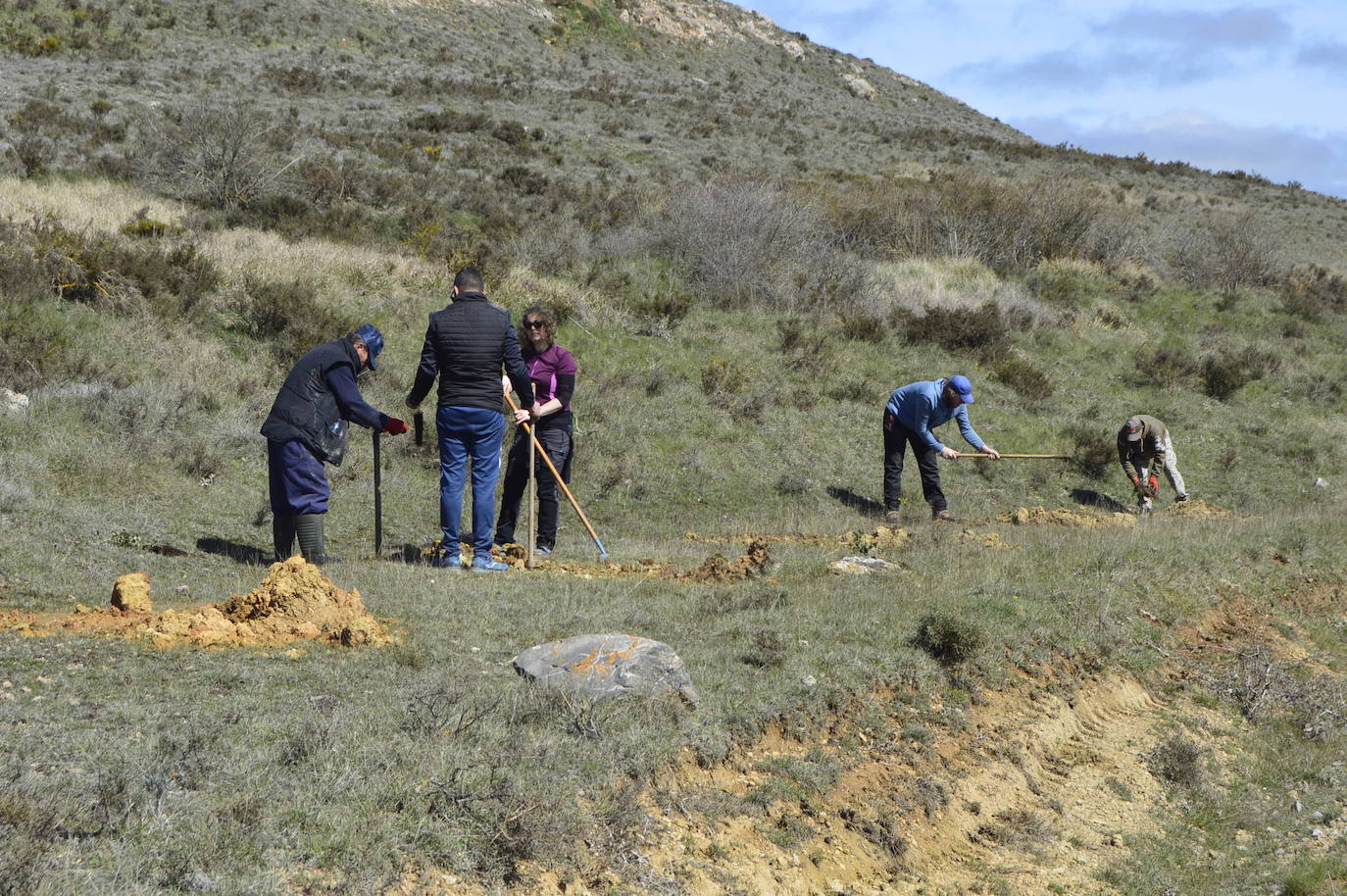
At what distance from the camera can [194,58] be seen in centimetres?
3198

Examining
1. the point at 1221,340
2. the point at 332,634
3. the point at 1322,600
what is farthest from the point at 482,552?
the point at 1221,340

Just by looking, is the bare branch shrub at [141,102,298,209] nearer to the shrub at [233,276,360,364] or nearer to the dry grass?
the dry grass

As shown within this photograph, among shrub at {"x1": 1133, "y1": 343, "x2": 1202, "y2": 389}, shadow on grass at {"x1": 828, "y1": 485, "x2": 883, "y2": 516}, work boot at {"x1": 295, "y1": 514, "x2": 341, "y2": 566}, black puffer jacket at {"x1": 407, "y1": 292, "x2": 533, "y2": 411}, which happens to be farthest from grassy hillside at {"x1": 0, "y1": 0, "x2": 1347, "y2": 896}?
black puffer jacket at {"x1": 407, "y1": 292, "x2": 533, "y2": 411}

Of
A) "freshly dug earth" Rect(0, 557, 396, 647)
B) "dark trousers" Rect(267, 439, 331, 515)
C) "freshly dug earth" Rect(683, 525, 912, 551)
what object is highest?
"dark trousers" Rect(267, 439, 331, 515)

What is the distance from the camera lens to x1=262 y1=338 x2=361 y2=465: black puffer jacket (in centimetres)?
707

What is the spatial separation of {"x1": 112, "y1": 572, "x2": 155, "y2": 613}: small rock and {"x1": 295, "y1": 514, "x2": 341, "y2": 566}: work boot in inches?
55.6

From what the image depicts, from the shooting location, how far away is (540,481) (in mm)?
8930

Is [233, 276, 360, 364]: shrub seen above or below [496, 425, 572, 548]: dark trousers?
above

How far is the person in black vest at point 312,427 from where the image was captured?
279 inches

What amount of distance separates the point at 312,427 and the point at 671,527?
502cm

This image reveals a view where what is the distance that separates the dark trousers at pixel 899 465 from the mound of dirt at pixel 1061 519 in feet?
3.13

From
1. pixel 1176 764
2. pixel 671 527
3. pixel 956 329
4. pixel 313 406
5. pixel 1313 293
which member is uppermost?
pixel 1313 293

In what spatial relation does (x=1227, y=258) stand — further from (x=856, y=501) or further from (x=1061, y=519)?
(x=856, y=501)

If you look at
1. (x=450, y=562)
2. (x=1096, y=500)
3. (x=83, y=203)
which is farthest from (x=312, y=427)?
(x=83, y=203)
